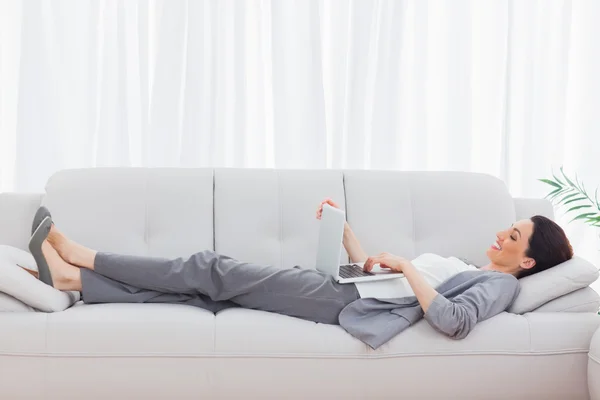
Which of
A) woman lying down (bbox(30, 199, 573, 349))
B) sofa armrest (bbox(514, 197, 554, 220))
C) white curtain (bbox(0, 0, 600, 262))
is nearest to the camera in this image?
woman lying down (bbox(30, 199, 573, 349))

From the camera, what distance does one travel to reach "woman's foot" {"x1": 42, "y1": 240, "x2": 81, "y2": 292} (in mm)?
2086

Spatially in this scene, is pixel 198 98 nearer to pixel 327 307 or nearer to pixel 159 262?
pixel 159 262

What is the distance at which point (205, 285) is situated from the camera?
2133mm

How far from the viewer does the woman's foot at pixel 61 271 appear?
6.84ft

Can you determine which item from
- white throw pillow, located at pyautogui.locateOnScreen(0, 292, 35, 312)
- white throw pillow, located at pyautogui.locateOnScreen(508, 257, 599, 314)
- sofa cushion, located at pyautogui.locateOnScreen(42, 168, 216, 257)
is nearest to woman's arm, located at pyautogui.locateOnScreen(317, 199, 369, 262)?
sofa cushion, located at pyautogui.locateOnScreen(42, 168, 216, 257)

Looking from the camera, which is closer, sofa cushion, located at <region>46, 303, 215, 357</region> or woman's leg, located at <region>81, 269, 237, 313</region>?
sofa cushion, located at <region>46, 303, 215, 357</region>

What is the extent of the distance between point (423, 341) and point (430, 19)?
2010mm

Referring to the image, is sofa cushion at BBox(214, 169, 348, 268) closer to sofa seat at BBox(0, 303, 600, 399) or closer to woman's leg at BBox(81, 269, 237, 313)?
woman's leg at BBox(81, 269, 237, 313)

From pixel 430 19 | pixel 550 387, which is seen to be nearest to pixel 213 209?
pixel 550 387

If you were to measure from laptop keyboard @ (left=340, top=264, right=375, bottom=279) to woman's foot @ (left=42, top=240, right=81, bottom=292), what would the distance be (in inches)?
35.2

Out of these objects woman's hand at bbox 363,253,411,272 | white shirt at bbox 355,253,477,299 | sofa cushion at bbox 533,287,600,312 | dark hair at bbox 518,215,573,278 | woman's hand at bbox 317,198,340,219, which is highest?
woman's hand at bbox 317,198,340,219

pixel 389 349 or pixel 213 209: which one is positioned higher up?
pixel 213 209

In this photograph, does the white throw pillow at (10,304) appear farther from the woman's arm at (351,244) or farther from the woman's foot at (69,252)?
the woman's arm at (351,244)

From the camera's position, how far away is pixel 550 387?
6.48 feet
